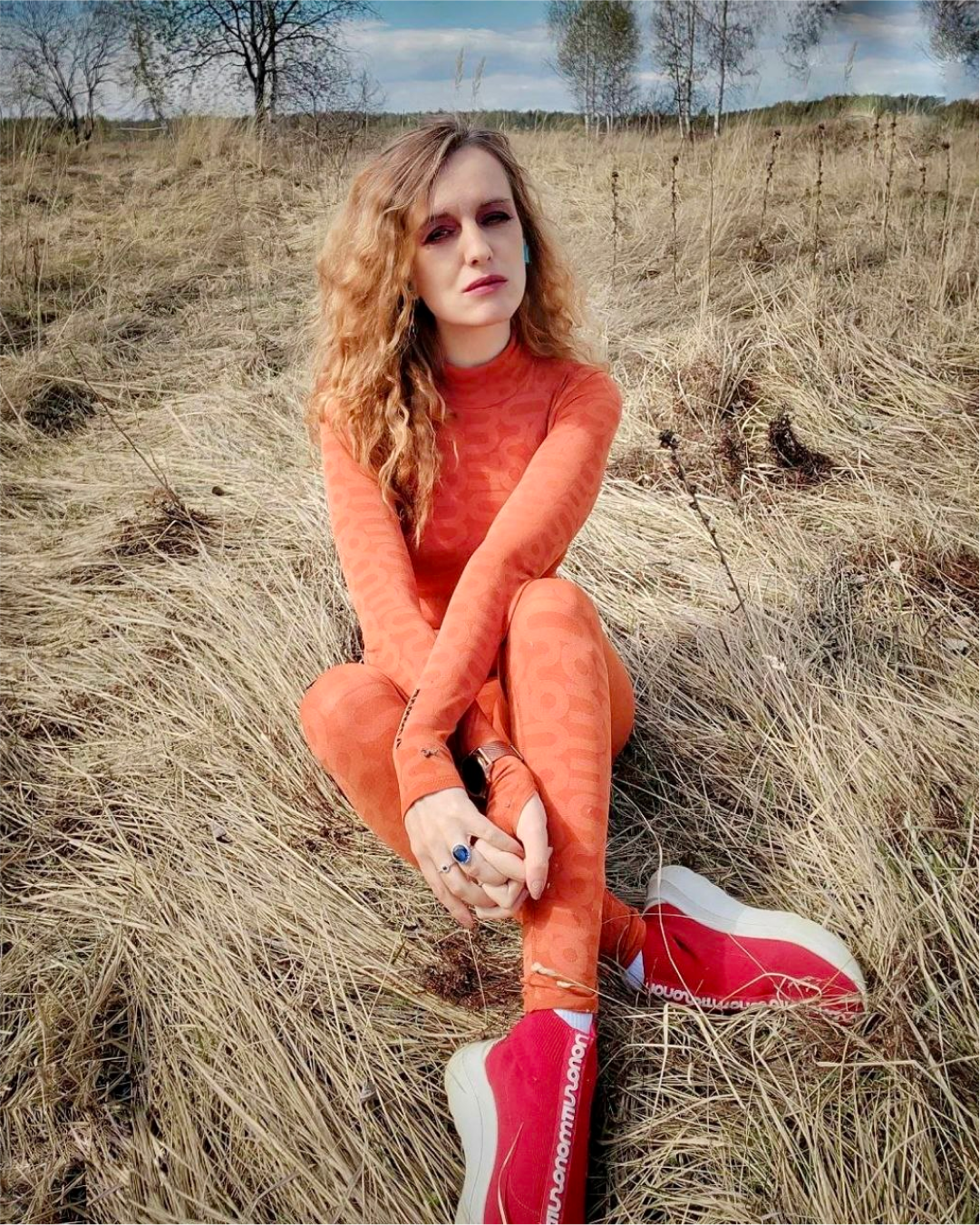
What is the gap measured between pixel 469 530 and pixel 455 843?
0.67 meters

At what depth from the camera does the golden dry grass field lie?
1.14 m

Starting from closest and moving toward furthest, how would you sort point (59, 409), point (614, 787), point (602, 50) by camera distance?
point (614, 787) < point (59, 409) < point (602, 50)

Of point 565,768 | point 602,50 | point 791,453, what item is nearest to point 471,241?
point 565,768

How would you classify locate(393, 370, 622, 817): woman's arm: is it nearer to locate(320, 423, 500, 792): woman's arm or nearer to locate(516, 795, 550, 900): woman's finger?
locate(320, 423, 500, 792): woman's arm

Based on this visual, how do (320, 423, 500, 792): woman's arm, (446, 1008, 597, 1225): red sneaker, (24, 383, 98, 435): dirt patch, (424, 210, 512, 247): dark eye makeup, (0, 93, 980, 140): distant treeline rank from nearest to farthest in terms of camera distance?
(446, 1008, 597, 1225): red sneaker
(320, 423, 500, 792): woman's arm
(424, 210, 512, 247): dark eye makeup
(24, 383, 98, 435): dirt patch
(0, 93, 980, 140): distant treeline

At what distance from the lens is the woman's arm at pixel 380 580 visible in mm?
1368

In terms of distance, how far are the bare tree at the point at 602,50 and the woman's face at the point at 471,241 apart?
2140 centimetres

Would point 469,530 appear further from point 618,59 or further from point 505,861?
point 618,59

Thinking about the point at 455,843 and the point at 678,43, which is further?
the point at 678,43

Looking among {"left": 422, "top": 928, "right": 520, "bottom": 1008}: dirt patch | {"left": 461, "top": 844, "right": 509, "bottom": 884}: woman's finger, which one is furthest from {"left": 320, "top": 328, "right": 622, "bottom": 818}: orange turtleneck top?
{"left": 422, "top": 928, "right": 520, "bottom": 1008}: dirt patch

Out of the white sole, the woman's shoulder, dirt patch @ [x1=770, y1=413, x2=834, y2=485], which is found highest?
the woman's shoulder

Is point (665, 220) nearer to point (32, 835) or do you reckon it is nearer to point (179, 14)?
point (32, 835)

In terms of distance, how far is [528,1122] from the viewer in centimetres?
107

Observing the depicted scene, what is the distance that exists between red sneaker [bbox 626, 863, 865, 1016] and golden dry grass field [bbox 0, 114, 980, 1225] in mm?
46
